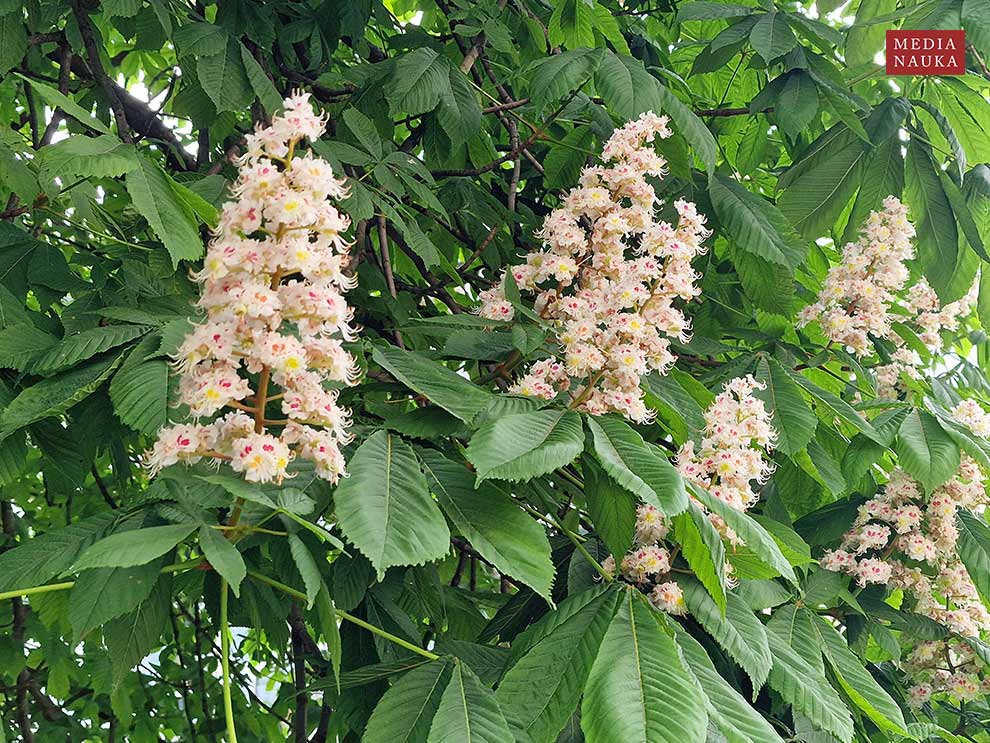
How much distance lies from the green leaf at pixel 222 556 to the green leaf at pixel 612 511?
24.3 inches

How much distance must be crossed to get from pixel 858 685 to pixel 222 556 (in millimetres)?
1223

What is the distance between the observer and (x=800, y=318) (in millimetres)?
2672

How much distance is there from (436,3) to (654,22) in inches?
32.3

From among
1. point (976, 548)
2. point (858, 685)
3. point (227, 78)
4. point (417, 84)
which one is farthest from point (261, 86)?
point (976, 548)

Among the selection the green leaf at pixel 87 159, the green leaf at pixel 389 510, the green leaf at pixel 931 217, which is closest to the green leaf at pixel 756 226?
the green leaf at pixel 931 217

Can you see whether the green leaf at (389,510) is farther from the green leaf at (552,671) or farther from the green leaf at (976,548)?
the green leaf at (976,548)

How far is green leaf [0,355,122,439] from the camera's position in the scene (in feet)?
5.26

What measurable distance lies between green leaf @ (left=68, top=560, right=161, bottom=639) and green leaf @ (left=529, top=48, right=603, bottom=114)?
51.2 inches

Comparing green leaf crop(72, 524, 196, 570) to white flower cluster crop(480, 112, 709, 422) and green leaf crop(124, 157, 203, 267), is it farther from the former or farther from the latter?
white flower cluster crop(480, 112, 709, 422)

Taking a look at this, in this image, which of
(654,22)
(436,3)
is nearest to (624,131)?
(436,3)

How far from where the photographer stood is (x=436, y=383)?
166cm

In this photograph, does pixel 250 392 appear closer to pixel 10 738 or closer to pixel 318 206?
pixel 318 206

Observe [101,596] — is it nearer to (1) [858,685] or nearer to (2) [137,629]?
(2) [137,629]

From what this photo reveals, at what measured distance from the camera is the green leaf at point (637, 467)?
1449 millimetres
